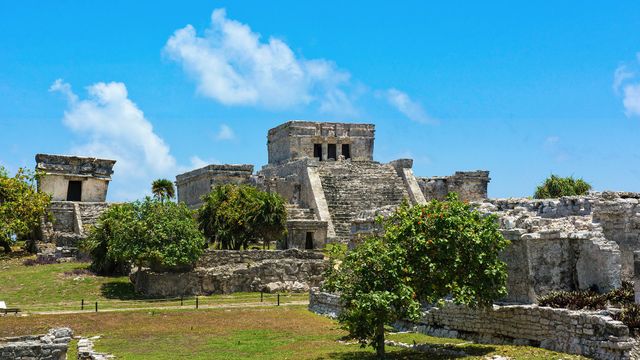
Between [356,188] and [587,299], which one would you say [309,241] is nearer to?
[356,188]

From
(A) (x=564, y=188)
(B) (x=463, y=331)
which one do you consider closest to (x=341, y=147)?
(A) (x=564, y=188)

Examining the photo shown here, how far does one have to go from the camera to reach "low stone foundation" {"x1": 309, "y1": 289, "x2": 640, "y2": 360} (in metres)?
14.4

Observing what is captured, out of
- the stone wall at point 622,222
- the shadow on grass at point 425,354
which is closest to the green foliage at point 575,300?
the shadow on grass at point 425,354

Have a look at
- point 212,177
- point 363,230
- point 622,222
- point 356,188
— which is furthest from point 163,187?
point 622,222

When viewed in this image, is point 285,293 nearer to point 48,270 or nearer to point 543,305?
point 48,270

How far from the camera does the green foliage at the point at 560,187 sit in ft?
186

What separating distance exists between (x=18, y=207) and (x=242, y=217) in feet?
38.8

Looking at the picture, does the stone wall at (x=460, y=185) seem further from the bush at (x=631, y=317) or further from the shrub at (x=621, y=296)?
the bush at (x=631, y=317)

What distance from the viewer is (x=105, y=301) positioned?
97.2ft

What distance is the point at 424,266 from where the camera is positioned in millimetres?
16641

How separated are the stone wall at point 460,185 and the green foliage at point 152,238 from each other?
2316 centimetres

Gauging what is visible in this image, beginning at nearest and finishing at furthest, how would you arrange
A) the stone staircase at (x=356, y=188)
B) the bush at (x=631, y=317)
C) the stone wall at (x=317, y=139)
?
the bush at (x=631, y=317) → the stone staircase at (x=356, y=188) → the stone wall at (x=317, y=139)

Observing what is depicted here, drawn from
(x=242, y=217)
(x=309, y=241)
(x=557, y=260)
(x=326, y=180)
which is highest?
(x=326, y=180)

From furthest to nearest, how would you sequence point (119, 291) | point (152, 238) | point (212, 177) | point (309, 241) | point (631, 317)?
point (212, 177), point (309, 241), point (119, 291), point (152, 238), point (631, 317)
